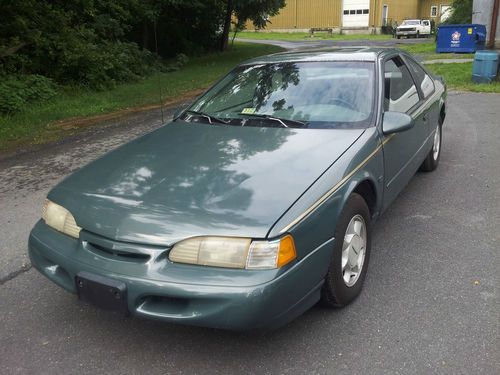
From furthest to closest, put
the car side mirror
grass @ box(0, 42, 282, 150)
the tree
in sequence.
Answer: the tree < grass @ box(0, 42, 282, 150) < the car side mirror

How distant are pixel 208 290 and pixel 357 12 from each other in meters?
51.8

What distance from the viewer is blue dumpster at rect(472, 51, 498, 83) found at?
12383mm

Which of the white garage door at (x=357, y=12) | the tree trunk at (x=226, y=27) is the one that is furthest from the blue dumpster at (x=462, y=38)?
the white garage door at (x=357, y=12)

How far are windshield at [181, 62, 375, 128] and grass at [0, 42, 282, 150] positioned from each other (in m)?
2.01

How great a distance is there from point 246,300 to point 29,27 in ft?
39.7

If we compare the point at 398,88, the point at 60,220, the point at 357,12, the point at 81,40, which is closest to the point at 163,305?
the point at 60,220

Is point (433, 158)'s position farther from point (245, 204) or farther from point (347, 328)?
point (245, 204)

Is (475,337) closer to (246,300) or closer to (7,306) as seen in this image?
(246,300)

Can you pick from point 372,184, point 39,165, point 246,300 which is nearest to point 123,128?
point 39,165

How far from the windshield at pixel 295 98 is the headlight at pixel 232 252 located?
1.40m

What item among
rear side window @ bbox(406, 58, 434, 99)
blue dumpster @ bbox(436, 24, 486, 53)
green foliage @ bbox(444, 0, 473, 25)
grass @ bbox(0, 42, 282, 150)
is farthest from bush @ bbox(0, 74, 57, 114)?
green foliage @ bbox(444, 0, 473, 25)

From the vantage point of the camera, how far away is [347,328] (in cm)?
284

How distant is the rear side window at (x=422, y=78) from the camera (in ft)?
16.0

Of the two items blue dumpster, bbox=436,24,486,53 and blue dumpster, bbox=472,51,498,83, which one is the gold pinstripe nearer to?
blue dumpster, bbox=472,51,498,83
